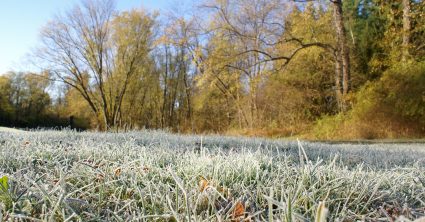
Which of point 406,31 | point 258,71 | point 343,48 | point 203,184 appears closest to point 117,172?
point 203,184

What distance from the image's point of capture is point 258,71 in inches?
999

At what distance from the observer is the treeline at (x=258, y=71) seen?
622 inches

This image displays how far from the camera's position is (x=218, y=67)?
20.2 meters

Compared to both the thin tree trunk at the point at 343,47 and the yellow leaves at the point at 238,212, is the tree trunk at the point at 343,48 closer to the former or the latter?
the thin tree trunk at the point at 343,47

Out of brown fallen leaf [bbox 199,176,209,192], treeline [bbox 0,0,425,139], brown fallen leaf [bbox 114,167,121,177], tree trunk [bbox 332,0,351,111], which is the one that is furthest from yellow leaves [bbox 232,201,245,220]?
tree trunk [bbox 332,0,351,111]

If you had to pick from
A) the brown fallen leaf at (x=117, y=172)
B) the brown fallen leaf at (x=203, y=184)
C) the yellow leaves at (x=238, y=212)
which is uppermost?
the brown fallen leaf at (x=117, y=172)

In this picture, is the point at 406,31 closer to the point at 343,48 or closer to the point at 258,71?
the point at 343,48

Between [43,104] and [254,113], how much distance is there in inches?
1185

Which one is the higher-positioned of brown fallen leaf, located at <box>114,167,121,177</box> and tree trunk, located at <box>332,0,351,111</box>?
tree trunk, located at <box>332,0,351,111</box>

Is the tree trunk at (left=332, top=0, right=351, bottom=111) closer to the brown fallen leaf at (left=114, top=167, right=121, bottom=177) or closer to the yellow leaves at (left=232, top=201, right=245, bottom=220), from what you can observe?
the brown fallen leaf at (left=114, top=167, right=121, bottom=177)

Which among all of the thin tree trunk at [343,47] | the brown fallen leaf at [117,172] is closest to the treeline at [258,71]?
the thin tree trunk at [343,47]

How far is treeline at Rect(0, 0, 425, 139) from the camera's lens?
1579 centimetres

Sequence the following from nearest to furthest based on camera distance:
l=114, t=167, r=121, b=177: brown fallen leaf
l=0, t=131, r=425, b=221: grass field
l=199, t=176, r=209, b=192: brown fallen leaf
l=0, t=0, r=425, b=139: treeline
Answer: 1. l=0, t=131, r=425, b=221: grass field
2. l=199, t=176, r=209, b=192: brown fallen leaf
3. l=114, t=167, r=121, b=177: brown fallen leaf
4. l=0, t=0, r=425, b=139: treeline

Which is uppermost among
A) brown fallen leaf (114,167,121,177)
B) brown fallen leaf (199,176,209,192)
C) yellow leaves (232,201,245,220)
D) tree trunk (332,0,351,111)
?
tree trunk (332,0,351,111)
